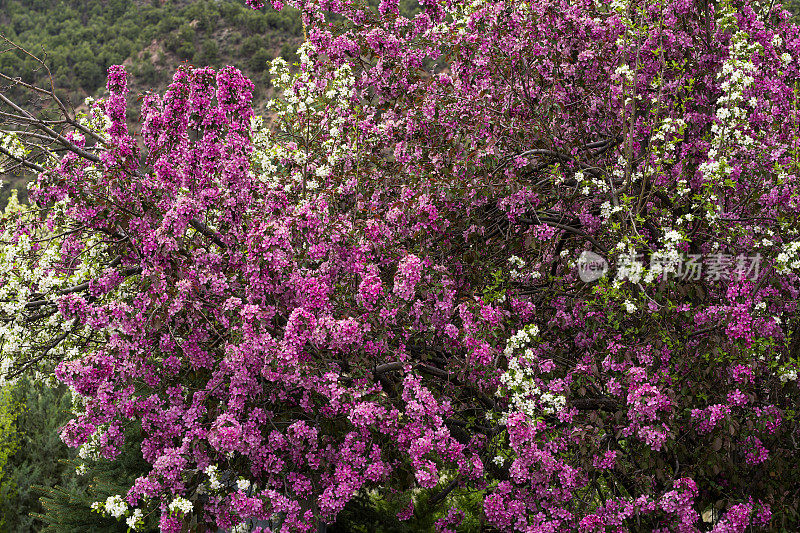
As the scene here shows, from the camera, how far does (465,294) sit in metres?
5.18

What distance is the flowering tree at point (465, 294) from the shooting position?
4.14 m

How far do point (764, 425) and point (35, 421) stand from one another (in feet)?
36.0

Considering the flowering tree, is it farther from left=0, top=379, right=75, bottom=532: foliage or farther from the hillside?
the hillside

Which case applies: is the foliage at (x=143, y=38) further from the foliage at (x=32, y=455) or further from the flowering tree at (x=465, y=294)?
the flowering tree at (x=465, y=294)

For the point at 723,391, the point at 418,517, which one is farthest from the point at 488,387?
the point at 418,517
